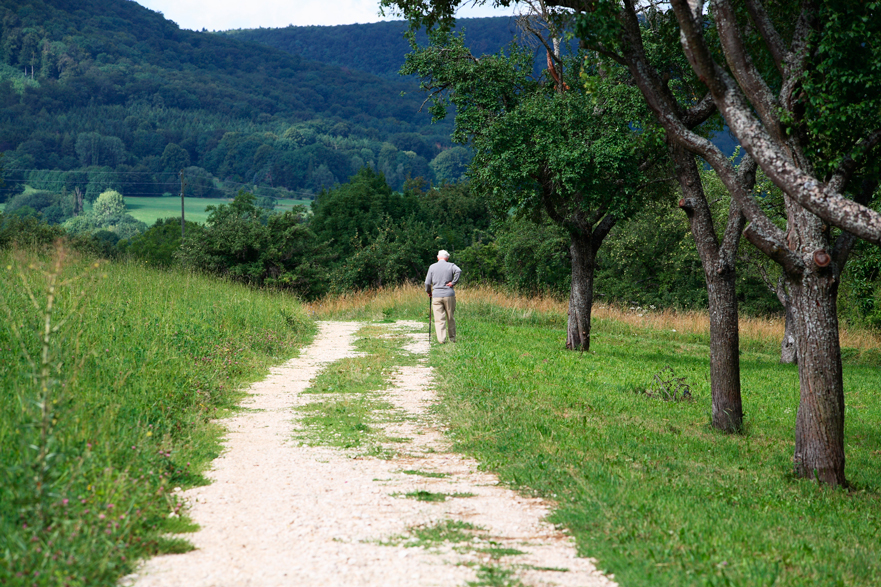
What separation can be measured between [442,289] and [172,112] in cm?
13487

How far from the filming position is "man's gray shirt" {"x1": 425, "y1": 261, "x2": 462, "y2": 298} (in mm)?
16455

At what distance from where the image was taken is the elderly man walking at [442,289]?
16.5 meters

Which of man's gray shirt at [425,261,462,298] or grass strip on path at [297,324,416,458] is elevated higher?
man's gray shirt at [425,261,462,298]

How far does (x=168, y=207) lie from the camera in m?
108

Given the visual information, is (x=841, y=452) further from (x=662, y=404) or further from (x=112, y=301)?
(x=112, y=301)

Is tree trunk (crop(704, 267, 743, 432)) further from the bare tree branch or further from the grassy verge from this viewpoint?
the grassy verge

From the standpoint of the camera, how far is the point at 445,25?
10578mm

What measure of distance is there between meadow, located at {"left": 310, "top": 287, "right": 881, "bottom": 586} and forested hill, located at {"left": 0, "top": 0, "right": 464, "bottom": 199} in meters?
77.9

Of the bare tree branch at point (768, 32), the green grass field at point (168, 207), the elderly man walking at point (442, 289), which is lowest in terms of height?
the elderly man walking at point (442, 289)

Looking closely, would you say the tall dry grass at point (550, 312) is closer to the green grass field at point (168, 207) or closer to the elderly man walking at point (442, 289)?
the elderly man walking at point (442, 289)

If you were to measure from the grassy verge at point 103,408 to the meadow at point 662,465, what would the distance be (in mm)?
Result: 2699

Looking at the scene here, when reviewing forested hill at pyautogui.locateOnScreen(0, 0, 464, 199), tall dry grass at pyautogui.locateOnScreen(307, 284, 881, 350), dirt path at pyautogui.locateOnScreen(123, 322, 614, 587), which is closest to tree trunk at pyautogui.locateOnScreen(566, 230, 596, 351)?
tall dry grass at pyautogui.locateOnScreen(307, 284, 881, 350)

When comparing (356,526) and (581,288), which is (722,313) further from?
(581,288)

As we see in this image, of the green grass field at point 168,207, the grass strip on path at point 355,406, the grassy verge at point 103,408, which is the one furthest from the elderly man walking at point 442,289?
the green grass field at point 168,207
